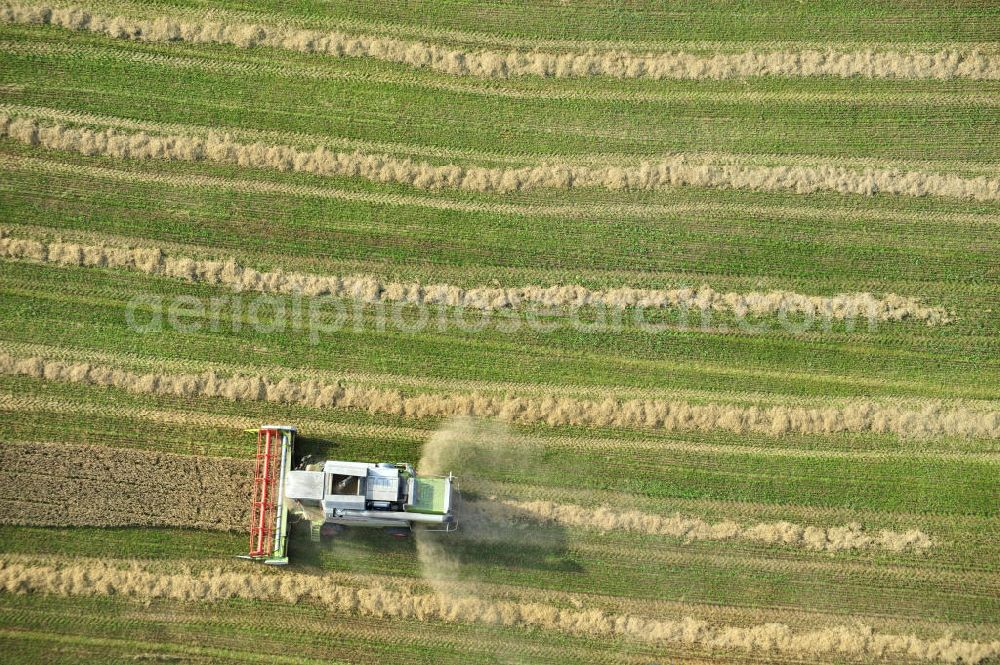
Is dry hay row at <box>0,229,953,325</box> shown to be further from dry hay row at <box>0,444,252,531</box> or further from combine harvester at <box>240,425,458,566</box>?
dry hay row at <box>0,444,252,531</box>

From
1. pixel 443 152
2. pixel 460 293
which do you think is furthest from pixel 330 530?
pixel 443 152

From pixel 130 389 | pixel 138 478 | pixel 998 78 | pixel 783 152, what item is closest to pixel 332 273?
pixel 130 389

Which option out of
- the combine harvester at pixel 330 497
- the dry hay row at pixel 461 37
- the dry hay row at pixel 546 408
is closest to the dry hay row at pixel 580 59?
the dry hay row at pixel 461 37

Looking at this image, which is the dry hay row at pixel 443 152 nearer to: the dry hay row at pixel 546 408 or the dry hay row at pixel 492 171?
the dry hay row at pixel 492 171

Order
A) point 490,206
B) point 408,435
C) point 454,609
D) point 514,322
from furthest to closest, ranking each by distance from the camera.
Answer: point 490,206, point 514,322, point 408,435, point 454,609

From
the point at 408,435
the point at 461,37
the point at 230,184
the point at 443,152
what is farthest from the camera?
the point at 461,37

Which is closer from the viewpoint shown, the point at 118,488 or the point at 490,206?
the point at 118,488

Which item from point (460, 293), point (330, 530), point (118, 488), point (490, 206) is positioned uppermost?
point (490, 206)

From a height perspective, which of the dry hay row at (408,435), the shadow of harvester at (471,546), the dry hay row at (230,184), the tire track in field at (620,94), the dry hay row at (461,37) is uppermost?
the dry hay row at (461,37)

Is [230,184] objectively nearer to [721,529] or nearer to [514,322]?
[514,322]
